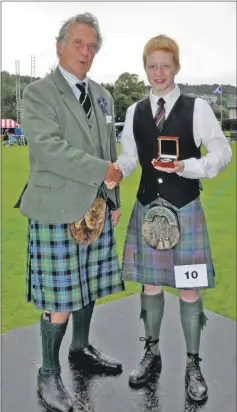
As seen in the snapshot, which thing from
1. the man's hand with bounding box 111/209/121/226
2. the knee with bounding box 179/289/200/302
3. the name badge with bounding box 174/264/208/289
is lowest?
the knee with bounding box 179/289/200/302

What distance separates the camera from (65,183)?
1.88 metres

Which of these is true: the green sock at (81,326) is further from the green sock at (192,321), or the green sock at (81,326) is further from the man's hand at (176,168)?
the man's hand at (176,168)

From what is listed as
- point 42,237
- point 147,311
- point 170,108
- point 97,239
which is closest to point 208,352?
point 147,311

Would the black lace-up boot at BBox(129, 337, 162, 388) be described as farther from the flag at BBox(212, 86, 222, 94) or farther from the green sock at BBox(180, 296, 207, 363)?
the flag at BBox(212, 86, 222, 94)

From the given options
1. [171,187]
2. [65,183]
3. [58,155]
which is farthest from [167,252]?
[58,155]

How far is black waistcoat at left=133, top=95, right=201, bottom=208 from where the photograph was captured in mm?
1894

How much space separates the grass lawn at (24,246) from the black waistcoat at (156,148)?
0.61 ft

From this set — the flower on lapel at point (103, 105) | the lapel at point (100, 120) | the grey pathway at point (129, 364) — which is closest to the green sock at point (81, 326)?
the grey pathway at point (129, 364)

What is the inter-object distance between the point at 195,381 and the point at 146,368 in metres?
0.23

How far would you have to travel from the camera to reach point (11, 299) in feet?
11.6

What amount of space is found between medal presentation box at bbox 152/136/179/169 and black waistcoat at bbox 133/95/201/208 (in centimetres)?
4

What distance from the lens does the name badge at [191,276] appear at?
199 centimetres

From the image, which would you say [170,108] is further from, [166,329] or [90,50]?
[166,329]

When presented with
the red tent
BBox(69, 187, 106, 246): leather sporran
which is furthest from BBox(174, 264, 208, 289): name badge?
the red tent
